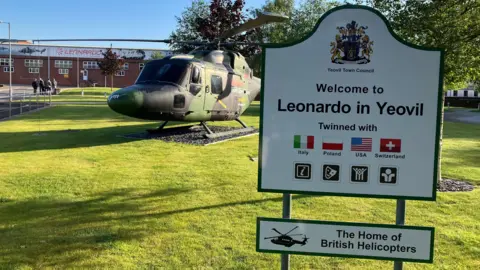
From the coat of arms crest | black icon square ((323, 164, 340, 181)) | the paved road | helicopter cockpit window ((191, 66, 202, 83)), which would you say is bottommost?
the paved road

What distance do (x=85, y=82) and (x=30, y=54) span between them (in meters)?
10.1

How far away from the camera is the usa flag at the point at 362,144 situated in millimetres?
3014

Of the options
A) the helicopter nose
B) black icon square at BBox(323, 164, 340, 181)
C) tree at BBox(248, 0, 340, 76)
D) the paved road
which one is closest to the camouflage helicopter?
the helicopter nose

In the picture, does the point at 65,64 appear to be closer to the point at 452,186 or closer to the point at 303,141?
the point at 452,186

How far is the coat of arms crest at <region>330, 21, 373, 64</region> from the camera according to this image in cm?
300

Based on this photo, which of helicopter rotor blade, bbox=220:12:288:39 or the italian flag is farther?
helicopter rotor blade, bbox=220:12:288:39

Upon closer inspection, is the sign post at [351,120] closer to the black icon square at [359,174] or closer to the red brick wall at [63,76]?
the black icon square at [359,174]

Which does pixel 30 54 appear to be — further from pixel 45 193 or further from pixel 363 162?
pixel 363 162

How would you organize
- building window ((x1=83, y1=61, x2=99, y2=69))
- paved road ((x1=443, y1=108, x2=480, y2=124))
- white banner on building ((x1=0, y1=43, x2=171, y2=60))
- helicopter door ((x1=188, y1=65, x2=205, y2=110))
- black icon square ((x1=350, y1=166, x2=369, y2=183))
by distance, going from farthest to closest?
building window ((x1=83, y1=61, x2=99, y2=69)) < white banner on building ((x1=0, y1=43, x2=171, y2=60)) < paved road ((x1=443, y1=108, x2=480, y2=124)) < helicopter door ((x1=188, y1=65, x2=205, y2=110)) < black icon square ((x1=350, y1=166, x2=369, y2=183))

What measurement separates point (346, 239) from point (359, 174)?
0.50 m

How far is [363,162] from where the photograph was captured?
3.01 meters

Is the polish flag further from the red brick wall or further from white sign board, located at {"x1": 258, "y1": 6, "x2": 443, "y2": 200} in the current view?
the red brick wall

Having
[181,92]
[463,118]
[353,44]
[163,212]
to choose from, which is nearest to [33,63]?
[463,118]

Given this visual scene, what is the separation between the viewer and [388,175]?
2996 mm
